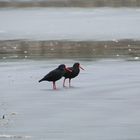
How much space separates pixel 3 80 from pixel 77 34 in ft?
40.0

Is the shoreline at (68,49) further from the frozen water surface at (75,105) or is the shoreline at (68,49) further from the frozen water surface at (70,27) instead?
the frozen water surface at (75,105)

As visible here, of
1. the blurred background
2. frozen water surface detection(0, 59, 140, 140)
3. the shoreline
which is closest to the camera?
frozen water surface detection(0, 59, 140, 140)

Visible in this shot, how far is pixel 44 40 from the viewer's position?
25828 mm

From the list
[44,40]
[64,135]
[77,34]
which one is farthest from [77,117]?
[77,34]

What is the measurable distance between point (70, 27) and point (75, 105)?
18685 millimetres

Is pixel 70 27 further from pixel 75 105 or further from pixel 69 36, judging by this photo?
pixel 75 105

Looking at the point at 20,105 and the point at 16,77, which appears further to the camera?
the point at 16,77

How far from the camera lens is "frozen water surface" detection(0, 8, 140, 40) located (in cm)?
2691

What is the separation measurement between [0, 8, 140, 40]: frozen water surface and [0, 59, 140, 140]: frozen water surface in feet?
29.8

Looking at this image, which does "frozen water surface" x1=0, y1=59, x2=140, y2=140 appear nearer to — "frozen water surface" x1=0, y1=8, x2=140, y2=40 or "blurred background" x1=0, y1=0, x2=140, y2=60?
"blurred background" x1=0, y1=0, x2=140, y2=60

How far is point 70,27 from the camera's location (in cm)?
3066

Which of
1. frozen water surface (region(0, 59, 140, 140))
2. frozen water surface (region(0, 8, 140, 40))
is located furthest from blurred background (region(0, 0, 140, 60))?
frozen water surface (region(0, 59, 140, 140))

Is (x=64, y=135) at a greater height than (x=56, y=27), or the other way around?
(x=64, y=135)

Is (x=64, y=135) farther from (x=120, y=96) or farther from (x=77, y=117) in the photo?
(x=120, y=96)
